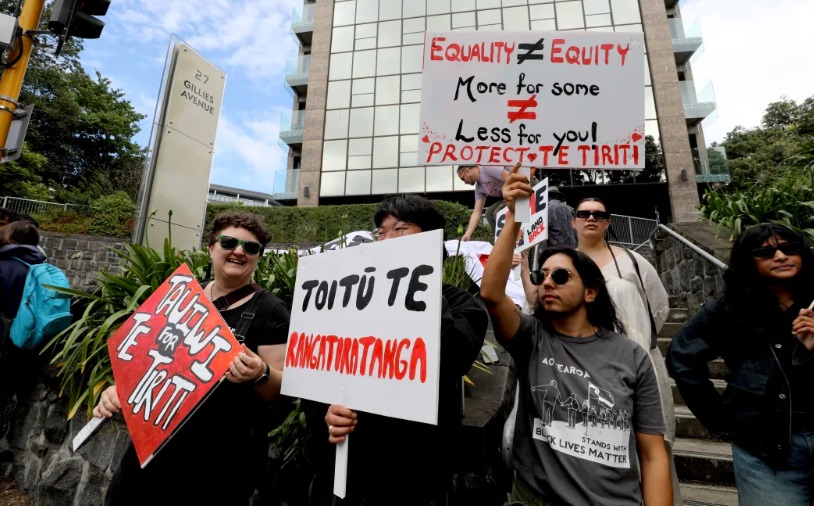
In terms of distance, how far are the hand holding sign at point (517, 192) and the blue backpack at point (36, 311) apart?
307cm

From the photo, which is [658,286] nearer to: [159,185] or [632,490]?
[632,490]

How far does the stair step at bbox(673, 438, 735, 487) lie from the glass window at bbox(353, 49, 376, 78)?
814 inches

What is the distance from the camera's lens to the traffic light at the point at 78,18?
4.57m

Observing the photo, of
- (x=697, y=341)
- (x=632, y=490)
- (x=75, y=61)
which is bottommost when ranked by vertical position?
(x=632, y=490)

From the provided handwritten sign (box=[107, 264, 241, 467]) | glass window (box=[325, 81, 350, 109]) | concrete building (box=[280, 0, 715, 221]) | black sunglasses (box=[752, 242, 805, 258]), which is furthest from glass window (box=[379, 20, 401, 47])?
handwritten sign (box=[107, 264, 241, 467])

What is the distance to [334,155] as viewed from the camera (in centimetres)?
2036

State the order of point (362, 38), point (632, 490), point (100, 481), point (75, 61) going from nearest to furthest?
1. point (632, 490)
2. point (100, 481)
3. point (362, 38)
4. point (75, 61)

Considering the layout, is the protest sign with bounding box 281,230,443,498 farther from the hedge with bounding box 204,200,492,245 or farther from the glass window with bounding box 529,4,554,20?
the glass window with bounding box 529,4,554,20

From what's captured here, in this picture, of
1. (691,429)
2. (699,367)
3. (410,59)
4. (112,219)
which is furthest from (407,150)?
(699,367)

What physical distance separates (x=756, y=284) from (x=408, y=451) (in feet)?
5.72

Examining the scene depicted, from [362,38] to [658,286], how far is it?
22.1 m

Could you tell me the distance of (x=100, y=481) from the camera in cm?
280

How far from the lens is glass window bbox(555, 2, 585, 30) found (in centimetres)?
1852

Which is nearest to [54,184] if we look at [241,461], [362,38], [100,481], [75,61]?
[75,61]
